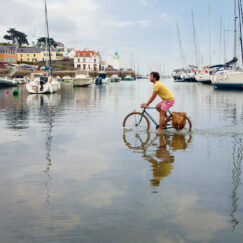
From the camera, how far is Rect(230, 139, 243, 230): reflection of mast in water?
13.8 feet

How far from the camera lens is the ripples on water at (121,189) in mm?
3777

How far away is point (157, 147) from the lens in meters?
8.65

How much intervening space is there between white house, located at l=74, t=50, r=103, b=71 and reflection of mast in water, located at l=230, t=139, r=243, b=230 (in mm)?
151152

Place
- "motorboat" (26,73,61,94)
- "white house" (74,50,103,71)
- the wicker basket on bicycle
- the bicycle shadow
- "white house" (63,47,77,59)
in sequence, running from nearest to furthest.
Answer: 1. the bicycle shadow
2. the wicker basket on bicycle
3. "motorboat" (26,73,61,94)
4. "white house" (74,50,103,71)
5. "white house" (63,47,77,59)

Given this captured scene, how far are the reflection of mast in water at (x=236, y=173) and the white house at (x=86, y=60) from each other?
151 m

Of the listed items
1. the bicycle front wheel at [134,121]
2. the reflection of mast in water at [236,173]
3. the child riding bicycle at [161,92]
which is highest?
the child riding bicycle at [161,92]

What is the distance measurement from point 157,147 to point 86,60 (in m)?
152

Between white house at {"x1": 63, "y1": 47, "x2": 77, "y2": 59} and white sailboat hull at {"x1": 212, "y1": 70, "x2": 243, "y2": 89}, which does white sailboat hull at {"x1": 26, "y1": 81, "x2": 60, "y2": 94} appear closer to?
white sailboat hull at {"x1": 212, "y1": 70, "x2": 243, "y2": 89}

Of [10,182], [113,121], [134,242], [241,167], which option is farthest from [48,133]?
[134,242]

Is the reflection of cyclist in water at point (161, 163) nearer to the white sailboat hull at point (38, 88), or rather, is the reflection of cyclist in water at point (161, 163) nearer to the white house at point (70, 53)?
the white sailboat hull at point (38, 88)

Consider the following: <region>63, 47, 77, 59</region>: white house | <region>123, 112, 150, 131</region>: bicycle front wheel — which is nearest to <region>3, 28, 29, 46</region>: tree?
<region>63, 47, 77, 59</region>: white house

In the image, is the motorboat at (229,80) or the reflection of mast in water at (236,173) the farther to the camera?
the motorboat at (229,80)

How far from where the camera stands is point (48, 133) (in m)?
10.9

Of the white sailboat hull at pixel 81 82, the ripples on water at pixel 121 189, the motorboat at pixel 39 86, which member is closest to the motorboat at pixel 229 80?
the motorboat at pixel 39 86
